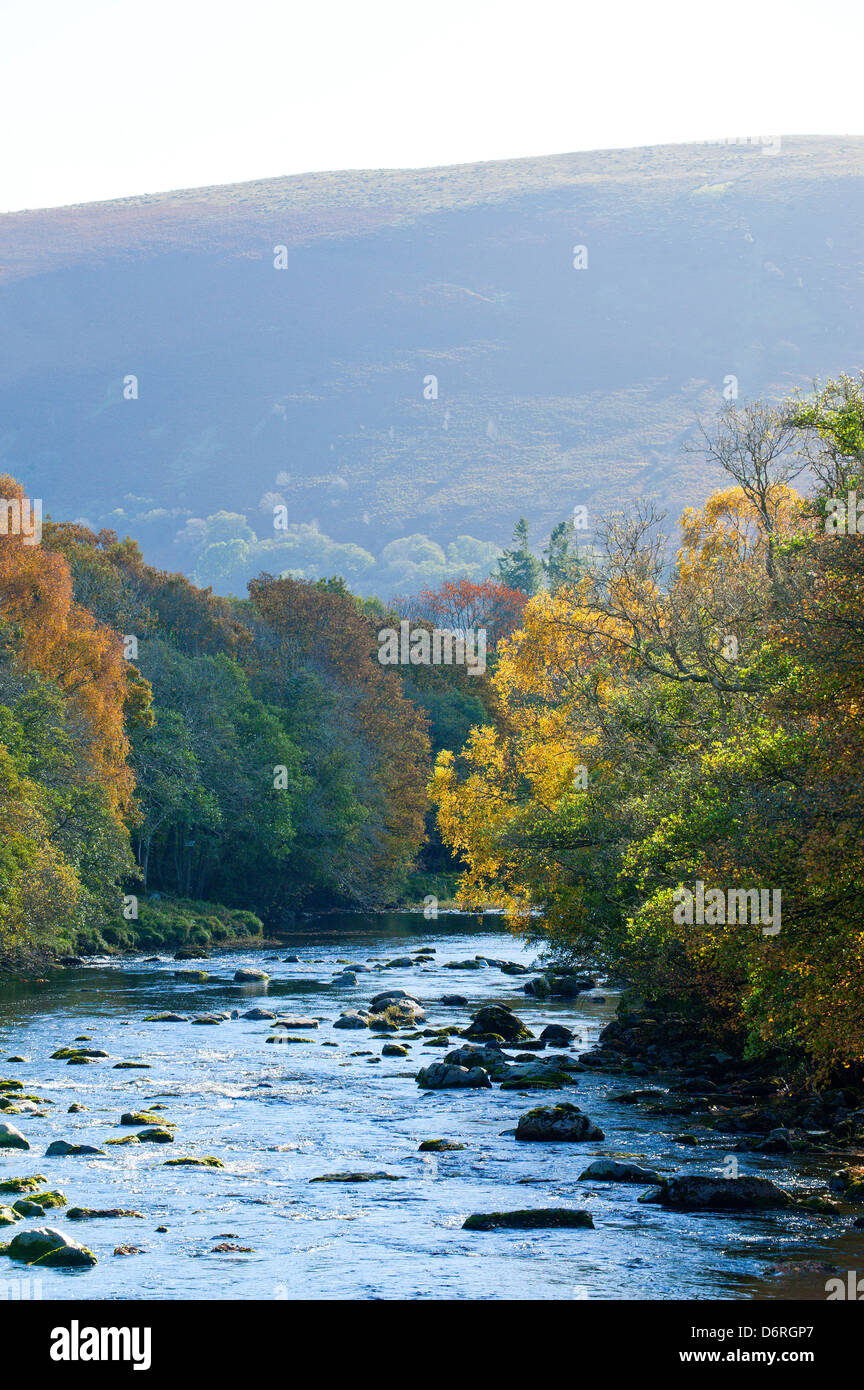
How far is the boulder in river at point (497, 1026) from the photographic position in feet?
122

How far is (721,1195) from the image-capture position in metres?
21.2

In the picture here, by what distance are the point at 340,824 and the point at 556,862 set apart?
39.1m

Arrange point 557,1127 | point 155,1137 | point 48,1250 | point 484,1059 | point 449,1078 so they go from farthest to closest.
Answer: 1. point 484,1059
2. point 449,1078
3. point 557,1127
4. point 155,1137
5. point 48,1250

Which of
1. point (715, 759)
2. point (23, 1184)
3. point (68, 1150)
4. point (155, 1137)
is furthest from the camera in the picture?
point (715, 759)

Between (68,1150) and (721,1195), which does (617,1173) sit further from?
(68,1150)

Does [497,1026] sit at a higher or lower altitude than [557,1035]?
higher

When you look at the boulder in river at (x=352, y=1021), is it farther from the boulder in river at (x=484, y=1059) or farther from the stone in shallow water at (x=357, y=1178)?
the stone in shallow water at (x=357, y=1178)

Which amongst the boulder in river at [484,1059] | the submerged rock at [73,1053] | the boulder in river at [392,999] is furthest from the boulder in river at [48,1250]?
the boulder in river at [392,999]

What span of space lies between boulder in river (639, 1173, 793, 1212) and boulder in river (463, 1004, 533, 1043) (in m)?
15.5

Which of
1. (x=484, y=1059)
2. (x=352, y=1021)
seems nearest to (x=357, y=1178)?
(x=484, y=1059)

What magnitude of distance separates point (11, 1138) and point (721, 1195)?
11.7m

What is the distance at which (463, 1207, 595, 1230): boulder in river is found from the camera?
20.0 metres
